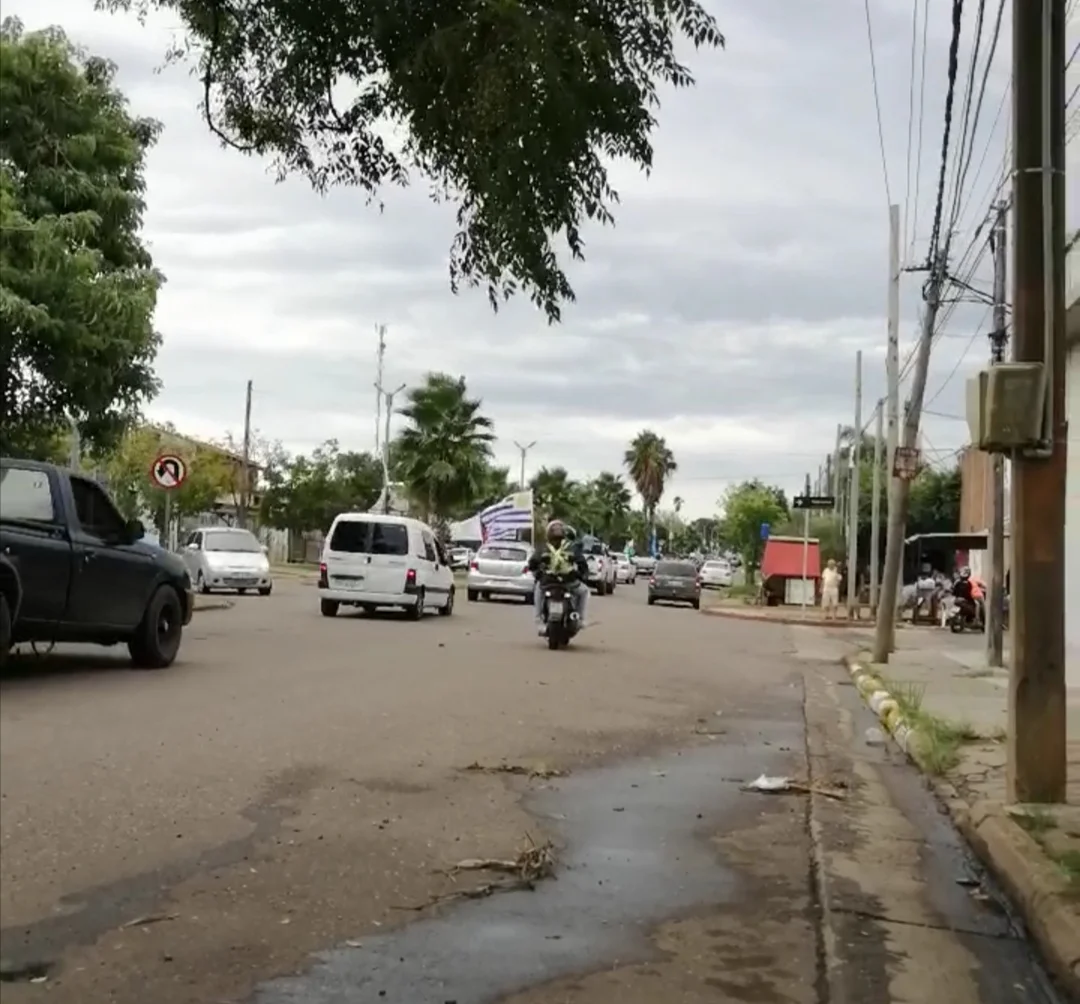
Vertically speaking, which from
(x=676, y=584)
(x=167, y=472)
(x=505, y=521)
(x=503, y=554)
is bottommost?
(x=676, y=584)

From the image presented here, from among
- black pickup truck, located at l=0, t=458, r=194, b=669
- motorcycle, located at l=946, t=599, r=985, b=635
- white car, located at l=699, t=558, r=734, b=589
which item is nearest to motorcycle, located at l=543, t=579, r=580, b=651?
black pickup truck, located at l=0, t=458, r=194, b=669

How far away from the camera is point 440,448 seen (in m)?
51.2

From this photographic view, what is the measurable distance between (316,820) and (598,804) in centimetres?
166

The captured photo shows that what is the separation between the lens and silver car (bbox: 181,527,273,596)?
26.7 metres

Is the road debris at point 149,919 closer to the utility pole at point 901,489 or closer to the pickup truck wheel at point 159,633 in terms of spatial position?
the pickup truck wheel at point 159,633

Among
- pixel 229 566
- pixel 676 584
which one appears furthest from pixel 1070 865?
pixel 676 584

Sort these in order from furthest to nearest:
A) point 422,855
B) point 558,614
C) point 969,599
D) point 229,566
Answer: point 969,599 < point 229,566 < point 558,614 < point 422,855

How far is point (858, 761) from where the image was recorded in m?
10.0

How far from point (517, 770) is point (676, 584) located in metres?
31.9

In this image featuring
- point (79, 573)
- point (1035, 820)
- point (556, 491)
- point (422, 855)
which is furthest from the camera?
point (556, 491)

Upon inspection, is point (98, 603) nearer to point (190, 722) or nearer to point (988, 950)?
point (190, 722)

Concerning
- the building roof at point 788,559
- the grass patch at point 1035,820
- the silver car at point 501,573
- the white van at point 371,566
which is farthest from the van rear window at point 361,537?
the building roof at point 788,559

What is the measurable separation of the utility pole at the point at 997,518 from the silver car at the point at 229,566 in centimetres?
1369

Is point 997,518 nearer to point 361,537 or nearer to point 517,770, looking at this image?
point 361,537
